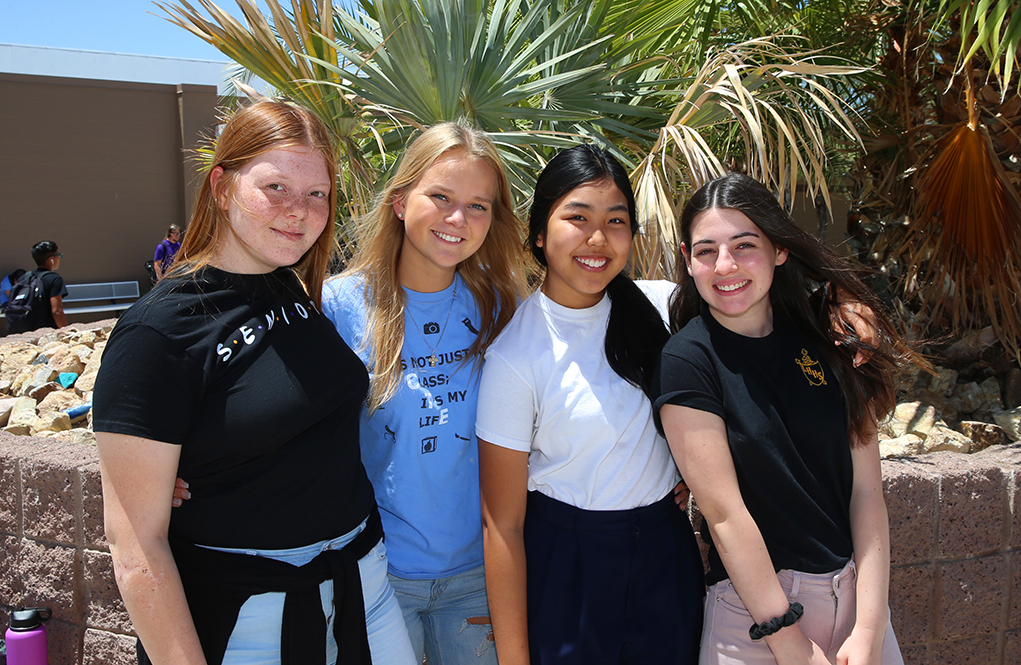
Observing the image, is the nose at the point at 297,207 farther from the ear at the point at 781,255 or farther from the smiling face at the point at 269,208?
the ear at the point at 781,255

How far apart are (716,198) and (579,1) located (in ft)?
7.29

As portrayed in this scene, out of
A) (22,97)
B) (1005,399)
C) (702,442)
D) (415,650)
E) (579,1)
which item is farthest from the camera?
(22,97)

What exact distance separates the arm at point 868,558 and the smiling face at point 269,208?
1.38 meters

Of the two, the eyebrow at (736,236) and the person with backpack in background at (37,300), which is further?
the person with backpack in background at (37,300)

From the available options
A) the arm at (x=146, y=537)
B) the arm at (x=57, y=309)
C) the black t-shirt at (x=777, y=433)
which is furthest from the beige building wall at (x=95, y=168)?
the black t-shirt at (x=777, y=433)

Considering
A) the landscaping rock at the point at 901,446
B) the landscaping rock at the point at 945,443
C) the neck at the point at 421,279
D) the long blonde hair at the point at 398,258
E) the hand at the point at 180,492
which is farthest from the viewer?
the landscaping rock at the point at 945,443

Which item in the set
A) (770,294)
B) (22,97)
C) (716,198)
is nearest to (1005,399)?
(770,294)

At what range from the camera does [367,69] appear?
11.2 feet

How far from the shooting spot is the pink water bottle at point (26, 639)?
2.68 meters

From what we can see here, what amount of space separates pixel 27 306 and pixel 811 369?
27.4ft

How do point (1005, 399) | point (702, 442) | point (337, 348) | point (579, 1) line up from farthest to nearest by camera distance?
point (1005, 399)
point (579, 1)
point (337, 348)
point (702, 442)

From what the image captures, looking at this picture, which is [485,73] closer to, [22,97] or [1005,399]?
[1005,399]

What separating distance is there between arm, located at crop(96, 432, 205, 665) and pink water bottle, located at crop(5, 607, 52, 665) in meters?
1.67

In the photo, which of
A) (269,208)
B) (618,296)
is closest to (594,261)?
(618,296)
